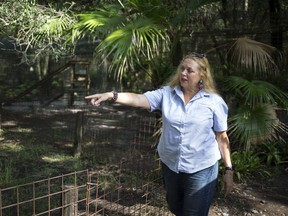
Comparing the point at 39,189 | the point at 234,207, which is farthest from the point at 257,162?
the point at 39,189

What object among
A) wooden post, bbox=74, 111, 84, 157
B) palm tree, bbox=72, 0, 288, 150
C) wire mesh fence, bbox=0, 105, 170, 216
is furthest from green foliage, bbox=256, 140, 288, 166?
wooden post, bbox=74, 111, 84, 157

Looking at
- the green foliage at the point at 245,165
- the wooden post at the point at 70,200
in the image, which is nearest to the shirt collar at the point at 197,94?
the wooden post at the point at 70,200

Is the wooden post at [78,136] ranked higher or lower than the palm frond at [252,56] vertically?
lower

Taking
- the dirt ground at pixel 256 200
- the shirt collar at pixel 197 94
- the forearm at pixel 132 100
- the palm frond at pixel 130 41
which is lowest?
the dirt ground at pixel 256 200

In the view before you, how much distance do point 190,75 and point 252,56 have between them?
2883 millimetres

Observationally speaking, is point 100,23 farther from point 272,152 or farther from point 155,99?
point 272,152

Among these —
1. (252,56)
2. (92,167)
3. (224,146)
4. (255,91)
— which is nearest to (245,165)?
(255,91)

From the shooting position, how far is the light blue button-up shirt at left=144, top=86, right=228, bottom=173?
2.43 metres

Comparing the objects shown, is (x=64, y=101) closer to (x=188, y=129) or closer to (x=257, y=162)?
(x=257, y=162)

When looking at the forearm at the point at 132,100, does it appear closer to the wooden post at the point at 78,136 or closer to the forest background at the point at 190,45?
the forest background at the point at 190,45

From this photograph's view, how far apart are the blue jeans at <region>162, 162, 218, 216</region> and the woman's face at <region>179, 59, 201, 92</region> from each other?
1.84 ft

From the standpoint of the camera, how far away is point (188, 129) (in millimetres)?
2422

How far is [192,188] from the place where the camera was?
2514mm

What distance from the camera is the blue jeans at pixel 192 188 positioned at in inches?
98.7
